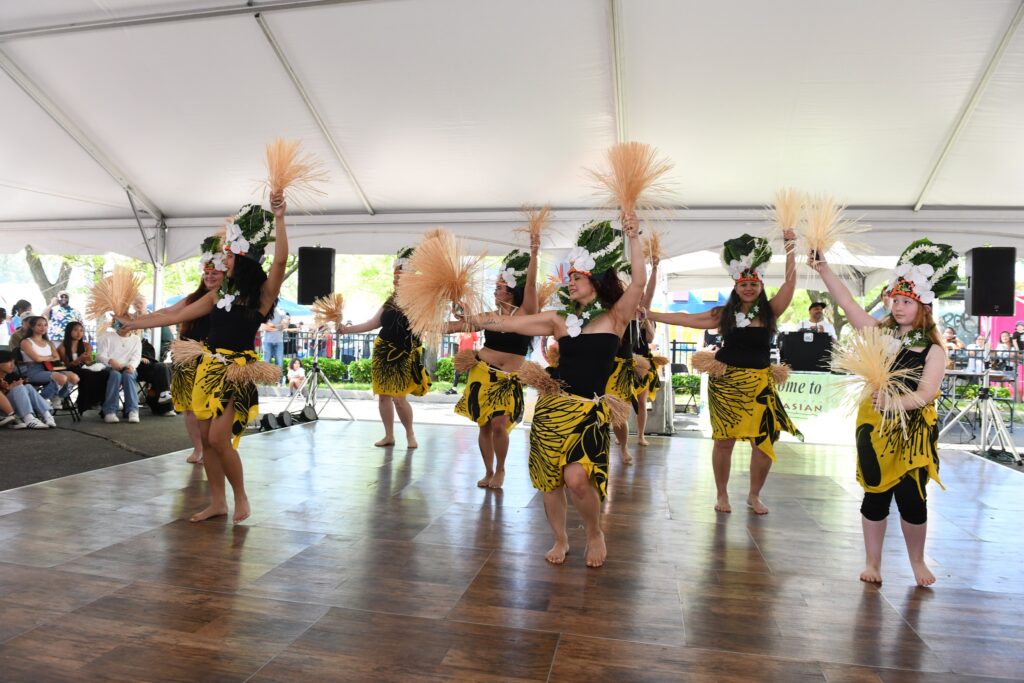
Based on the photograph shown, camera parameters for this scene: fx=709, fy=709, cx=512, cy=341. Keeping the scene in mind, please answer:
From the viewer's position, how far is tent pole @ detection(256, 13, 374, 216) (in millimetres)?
6318

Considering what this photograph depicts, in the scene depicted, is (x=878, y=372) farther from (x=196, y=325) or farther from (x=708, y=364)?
(x=196, y=325)

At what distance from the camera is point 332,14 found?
242 inches

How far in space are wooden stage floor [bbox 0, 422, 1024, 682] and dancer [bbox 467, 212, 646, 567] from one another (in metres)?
0.39

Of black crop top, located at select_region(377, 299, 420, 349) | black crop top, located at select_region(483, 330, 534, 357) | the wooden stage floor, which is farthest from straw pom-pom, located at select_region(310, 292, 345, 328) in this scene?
black crop top, located at select_region(483, 330, 534, 357)

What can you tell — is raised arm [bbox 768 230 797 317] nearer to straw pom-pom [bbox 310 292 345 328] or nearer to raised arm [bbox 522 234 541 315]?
raised arm [bbox 522 234 541 315]

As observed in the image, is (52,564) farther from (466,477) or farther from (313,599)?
(466,477)

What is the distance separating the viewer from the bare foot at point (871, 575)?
2945mm

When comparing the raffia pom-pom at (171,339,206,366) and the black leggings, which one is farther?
the raffia pom-pom at (171,339,206,366)

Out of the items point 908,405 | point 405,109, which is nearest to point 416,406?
point 405,109

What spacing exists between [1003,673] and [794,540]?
4.71 feet

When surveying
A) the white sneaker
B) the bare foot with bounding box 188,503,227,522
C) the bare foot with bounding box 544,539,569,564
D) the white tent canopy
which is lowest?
the bare foot with bounding box 544,539,569,564

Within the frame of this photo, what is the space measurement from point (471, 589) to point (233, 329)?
1.74 metres

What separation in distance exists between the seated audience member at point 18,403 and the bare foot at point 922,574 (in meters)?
6.98

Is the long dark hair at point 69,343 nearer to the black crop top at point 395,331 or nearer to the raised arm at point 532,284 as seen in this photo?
the black crop top at point 395,331
